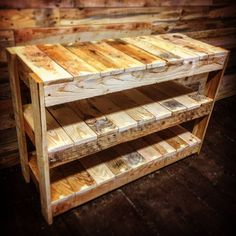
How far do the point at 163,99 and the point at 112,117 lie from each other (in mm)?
575

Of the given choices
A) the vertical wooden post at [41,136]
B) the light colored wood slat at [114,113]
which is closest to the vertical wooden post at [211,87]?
the light colored wood slat at [114,113]

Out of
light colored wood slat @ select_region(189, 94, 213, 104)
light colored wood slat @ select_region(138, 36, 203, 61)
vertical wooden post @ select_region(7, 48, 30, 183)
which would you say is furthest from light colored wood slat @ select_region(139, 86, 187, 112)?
→ vertical wooden post @ select_region(7, 48, 30, 183)

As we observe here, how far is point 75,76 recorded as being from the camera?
4.57ft

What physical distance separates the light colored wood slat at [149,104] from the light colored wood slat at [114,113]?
8.5 inches

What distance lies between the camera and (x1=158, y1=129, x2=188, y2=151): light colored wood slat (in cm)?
244

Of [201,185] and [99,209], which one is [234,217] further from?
[99,209]

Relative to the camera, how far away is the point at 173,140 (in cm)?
251

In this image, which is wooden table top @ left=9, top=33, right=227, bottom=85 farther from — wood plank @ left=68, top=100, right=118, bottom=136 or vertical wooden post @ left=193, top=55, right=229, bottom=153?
wood plank @ left=68, top=100, right=118, bottom=136

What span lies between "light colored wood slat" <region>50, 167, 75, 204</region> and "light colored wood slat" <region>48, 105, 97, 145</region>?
449 millimetres

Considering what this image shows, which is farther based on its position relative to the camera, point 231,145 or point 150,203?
point 231,145

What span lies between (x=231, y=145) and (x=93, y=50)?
2019 mm

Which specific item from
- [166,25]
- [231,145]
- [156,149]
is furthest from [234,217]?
[166,25]

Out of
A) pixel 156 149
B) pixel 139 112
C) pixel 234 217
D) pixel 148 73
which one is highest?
pixel 148 73

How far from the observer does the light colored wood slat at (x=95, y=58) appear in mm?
1520
